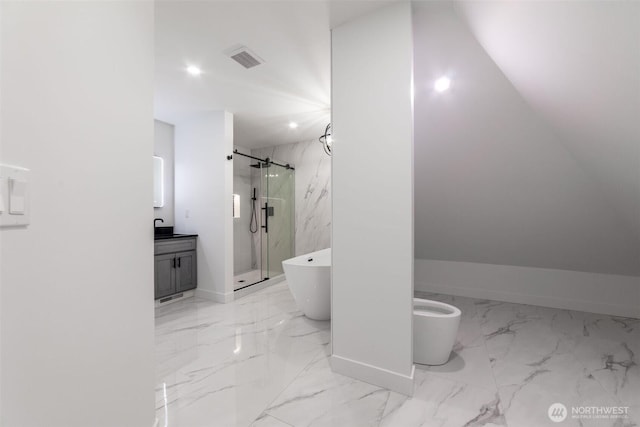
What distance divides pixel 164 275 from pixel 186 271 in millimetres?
270

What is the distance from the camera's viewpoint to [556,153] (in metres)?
2.05

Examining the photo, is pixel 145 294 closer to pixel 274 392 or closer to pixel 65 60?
pixel 65 60

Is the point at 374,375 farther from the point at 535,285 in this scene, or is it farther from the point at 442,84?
the point at 535,285

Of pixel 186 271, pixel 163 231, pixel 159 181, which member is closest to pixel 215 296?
pixel 186 271

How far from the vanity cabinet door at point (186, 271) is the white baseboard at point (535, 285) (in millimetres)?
3129

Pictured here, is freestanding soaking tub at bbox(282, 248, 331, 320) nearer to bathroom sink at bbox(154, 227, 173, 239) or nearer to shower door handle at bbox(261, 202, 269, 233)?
shower door handle at bbox(261, 202, 269, 233)

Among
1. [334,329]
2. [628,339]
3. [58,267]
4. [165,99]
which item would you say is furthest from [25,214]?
[628,339]

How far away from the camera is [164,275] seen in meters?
3.00

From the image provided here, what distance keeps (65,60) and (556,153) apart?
9.99ft

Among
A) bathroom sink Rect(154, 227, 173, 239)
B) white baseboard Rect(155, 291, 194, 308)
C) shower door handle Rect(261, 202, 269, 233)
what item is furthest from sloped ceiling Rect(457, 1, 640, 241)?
white baseboard Rect(155, 291, 194, 308)

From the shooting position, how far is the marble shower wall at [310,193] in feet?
13.6

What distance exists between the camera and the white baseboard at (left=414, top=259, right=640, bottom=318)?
2699 millimetres

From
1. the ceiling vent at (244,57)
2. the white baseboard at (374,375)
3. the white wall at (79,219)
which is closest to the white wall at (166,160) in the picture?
the ceiling vent at (244,57)

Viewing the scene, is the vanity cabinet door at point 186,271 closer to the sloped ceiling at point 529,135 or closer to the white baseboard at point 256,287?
the white baseboard at point 256,287
